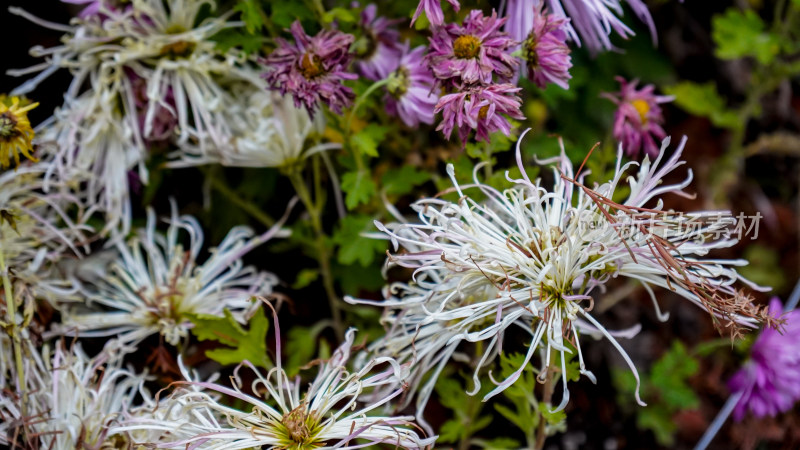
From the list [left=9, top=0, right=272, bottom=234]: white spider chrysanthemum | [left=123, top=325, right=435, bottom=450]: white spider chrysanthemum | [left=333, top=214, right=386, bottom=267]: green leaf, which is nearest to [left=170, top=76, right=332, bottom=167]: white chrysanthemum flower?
[left=9, top=0, right=272, bottom=234]: white spider chrysanthemum

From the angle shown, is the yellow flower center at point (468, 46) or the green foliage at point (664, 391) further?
the green foliage at point (664, 391)

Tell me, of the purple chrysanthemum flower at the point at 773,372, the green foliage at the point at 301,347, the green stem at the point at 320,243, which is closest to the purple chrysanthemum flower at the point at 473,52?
the green stem at the point at 320,243

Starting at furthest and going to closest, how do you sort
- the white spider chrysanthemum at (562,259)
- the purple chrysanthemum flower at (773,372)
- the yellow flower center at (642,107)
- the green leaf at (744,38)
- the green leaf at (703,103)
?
the green leaf at (703,103) → the green leaf at (744,38) → the purple chrysanthemum flower at (773,372) → the yellow flower center at (642,107) → the white spider chrysanthemum at (562,259)

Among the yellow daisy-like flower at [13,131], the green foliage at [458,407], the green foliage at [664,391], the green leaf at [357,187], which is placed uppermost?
the yellow daisy-like flower at [13,131]

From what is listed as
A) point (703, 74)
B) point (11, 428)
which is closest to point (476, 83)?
point (11, 428)

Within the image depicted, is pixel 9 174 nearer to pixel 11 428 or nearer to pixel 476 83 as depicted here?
pixel 11 428

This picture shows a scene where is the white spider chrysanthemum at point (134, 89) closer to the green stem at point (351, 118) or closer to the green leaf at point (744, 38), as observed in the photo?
the green stem at point (351, 118)

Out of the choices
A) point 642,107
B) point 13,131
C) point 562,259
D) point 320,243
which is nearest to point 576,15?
point 642,107
